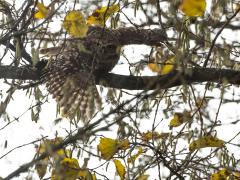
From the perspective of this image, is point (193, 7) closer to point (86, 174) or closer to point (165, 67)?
point (165, 67)

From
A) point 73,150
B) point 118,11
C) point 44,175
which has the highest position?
point 118,11

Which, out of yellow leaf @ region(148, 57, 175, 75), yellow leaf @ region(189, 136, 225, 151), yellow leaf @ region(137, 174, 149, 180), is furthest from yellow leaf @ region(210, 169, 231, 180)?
yellow leaf @ region(148, 57, 175, 75)

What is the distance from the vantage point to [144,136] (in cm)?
306

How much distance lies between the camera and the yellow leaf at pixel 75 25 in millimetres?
2564

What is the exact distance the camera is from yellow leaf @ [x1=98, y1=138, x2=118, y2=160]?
259cm

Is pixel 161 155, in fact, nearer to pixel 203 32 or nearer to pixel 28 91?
pixel 203 32

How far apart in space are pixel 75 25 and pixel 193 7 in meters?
0.57

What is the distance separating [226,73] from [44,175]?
4.66 feet

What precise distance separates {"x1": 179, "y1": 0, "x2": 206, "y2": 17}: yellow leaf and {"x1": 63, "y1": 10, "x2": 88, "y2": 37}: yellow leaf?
0.48 meters

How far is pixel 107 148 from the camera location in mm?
2611

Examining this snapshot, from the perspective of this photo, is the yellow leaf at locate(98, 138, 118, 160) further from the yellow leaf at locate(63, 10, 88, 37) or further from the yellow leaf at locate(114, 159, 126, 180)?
the yellow leaf at locate(63, 10, 88, 37)

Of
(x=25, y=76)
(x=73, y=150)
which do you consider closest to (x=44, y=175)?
(x=73, y=150)

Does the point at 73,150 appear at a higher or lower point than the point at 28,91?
lower

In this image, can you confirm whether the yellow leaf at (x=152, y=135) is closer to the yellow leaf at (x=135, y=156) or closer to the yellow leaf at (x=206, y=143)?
the yellow leaf at (x=135, y=156)
